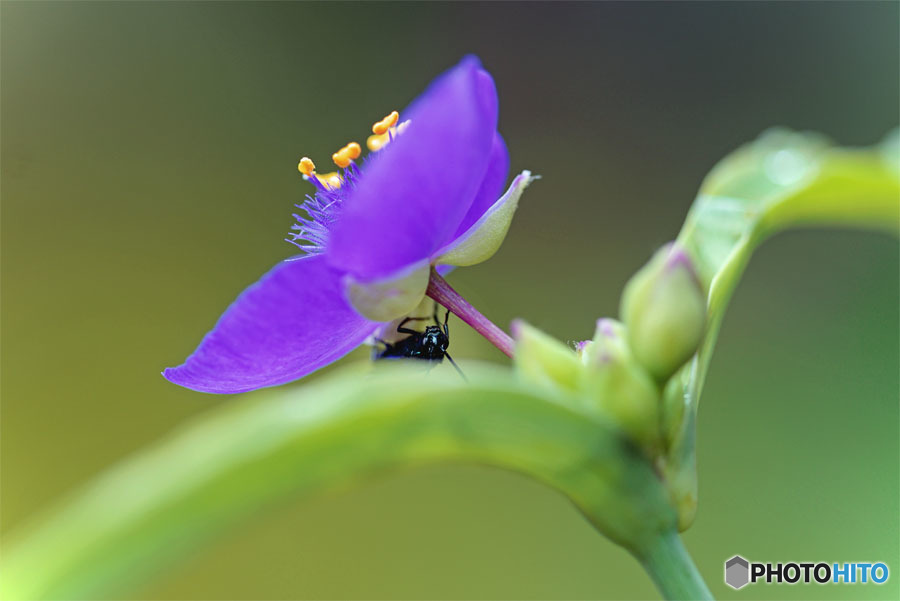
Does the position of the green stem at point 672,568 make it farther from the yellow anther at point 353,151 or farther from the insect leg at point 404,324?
the yellow anther at point 353,151

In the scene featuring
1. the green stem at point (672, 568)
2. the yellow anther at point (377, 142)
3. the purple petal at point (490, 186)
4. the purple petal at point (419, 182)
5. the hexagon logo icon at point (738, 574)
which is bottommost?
the green stem at point (672, 568)

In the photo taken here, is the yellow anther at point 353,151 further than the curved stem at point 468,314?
Yes

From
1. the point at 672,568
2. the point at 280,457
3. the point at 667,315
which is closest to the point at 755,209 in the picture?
the point at 667,315

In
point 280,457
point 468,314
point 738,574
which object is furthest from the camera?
point 738,574

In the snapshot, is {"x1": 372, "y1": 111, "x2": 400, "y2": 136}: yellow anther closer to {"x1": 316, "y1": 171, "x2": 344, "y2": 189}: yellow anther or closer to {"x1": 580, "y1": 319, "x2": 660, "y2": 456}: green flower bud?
{"x1": 316, "y1": 171, "x2": 344, "y2": 189}: yellow anther

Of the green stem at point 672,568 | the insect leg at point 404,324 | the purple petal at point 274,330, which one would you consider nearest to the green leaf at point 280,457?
the green stem at point 672,568

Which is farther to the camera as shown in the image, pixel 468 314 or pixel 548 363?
pixel 468 314

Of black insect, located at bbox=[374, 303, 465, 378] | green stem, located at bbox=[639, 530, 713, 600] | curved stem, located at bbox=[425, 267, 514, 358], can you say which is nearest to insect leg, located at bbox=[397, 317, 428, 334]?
black insect, located at bbox=[374, 303, 465, 378]

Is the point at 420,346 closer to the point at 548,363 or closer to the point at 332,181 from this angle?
the point at 332,181
